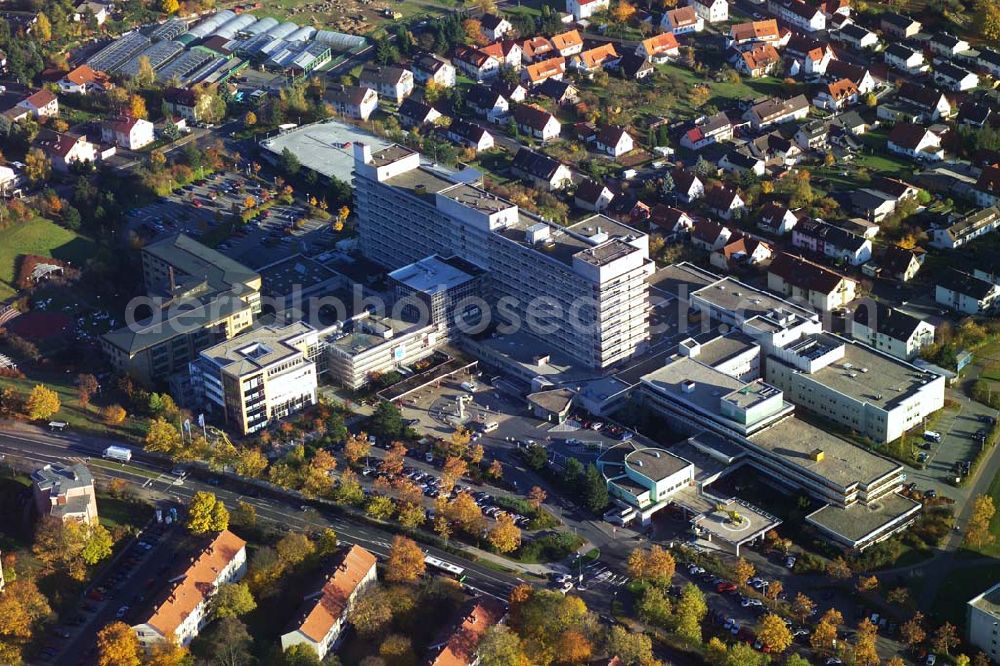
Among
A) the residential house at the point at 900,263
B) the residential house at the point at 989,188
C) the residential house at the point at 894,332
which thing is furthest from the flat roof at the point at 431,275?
the residential house at the point at 989,188

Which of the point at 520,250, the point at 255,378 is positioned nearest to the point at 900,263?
the point at 520,250

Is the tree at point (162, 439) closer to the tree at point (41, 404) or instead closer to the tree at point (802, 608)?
the tree at point (41, 404)

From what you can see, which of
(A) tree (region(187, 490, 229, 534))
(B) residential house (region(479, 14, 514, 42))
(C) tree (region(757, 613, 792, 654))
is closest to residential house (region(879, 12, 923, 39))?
(B) residential house (region(479, 14, 514, 42))

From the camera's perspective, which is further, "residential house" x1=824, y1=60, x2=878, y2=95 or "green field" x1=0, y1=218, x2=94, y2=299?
"residential house" x1=824, y1=60, x2=878, y2=95

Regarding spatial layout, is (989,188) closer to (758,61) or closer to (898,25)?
(758,61)

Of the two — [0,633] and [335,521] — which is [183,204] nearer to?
[335,521]

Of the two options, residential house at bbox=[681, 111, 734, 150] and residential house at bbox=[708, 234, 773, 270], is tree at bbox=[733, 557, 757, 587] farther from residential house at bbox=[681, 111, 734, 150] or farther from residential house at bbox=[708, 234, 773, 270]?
residential house at bbox=[681, 111, 734, 150]

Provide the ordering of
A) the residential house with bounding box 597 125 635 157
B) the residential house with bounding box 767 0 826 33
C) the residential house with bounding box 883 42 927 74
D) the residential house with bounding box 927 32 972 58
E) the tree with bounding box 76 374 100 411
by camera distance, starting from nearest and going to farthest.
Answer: the tree with bounding box 76 374 100 411
the residential house with bounding box 597 125 635 157
the residential house with bounding box 883 42 927 74
the residential house with bounding box 927 32 972 58
the residential house with bounding box 767 0 826 33

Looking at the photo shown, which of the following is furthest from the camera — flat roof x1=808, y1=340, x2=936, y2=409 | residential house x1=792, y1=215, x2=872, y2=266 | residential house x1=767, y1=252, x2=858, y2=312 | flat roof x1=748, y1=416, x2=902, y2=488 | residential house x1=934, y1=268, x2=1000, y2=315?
residential house x1=792, y1=215, x2=872, y2=266
